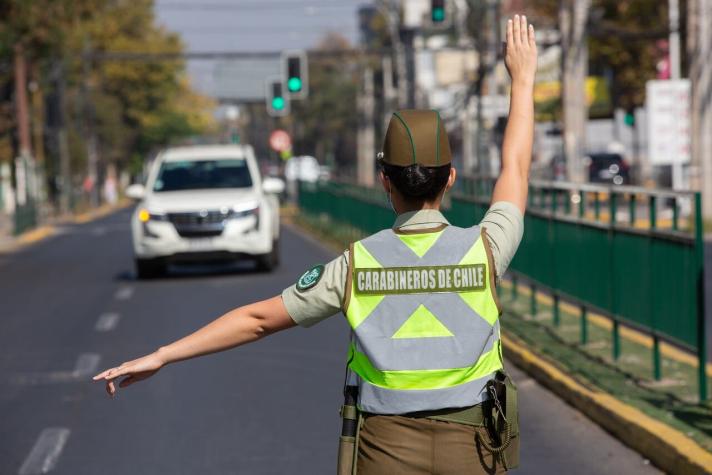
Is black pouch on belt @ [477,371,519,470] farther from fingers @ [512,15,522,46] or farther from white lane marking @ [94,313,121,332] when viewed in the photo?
white lane marking @ [94,313,121,332]

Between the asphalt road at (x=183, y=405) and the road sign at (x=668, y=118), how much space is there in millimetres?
14936

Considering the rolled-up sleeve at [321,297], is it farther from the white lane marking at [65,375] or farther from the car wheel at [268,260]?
the car wheel at [268,260]

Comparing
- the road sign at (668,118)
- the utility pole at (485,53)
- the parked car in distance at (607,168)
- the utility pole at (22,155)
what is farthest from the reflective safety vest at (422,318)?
the parked car in distance at (607,168)

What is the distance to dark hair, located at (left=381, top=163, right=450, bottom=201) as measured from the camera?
3975mm

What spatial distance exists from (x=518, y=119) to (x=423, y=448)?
957 mm

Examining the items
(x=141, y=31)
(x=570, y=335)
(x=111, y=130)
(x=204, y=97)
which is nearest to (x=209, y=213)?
(x=570, y=335)

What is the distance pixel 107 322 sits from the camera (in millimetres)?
16281

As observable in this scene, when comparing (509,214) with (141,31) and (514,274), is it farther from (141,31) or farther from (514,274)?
(141,31)

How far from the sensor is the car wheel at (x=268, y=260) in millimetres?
22359

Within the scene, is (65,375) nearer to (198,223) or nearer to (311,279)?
(311,279)

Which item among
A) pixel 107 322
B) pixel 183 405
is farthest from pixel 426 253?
pixel 107 322

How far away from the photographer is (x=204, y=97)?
128750mm

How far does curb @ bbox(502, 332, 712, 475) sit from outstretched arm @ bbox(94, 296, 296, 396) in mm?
3825

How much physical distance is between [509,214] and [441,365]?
0.47 meters
